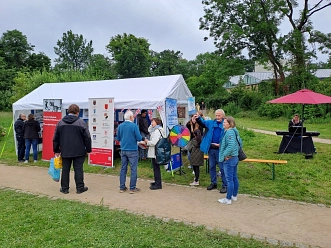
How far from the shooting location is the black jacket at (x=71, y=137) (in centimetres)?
588

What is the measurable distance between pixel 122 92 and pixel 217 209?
5512 mm

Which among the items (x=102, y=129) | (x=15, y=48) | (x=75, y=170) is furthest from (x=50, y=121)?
(x=15, y=48)

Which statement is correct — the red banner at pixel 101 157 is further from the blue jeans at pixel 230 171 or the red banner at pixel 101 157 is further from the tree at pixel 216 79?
the tree at pixel 216 79

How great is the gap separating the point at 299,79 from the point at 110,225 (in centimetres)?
2727

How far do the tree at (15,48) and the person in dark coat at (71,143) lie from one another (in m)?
43.7

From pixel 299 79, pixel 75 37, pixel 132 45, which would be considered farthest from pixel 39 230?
pixel 75 37

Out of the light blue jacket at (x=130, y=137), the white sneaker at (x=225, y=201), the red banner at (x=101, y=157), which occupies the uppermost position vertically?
the light blue jacket at (x=130, y=137)

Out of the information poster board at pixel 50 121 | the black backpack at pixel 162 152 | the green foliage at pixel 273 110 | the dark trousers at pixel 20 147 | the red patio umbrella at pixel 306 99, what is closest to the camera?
the black backpack at pixel 162 152

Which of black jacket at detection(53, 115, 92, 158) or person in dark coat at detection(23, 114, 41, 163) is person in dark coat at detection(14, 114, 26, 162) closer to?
person in dark coat at detection(23, 114, 41, 163)

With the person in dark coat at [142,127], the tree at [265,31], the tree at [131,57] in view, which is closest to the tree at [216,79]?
the tree at [265,31]

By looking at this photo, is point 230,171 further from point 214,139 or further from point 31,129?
point 31,129

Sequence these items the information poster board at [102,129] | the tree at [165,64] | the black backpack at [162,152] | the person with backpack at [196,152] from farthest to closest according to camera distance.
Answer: the tree at [165,64] < the information poster board at [102,129] < the person with backpack at [196,152] < the black backpack at [162,152]

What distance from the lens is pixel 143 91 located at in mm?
8953

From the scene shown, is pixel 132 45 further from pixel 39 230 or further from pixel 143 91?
pixel 39 230
